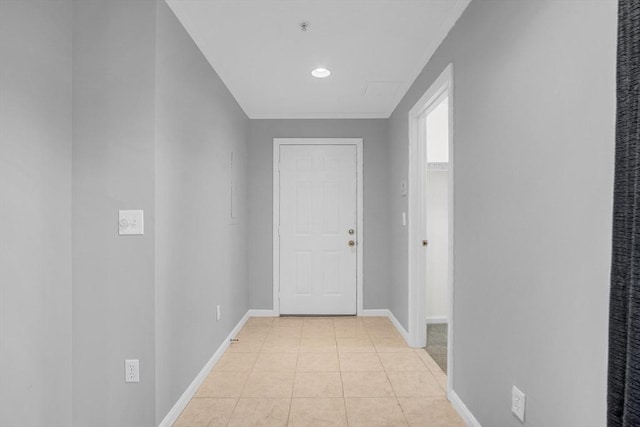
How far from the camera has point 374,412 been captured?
221cm

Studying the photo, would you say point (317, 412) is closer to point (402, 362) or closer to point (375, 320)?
point (402, 362)

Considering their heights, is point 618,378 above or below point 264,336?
above

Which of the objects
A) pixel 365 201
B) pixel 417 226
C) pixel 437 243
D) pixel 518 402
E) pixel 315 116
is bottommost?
pixel 518 402

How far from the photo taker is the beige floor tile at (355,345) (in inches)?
127

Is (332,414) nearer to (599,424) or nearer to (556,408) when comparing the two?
(556,408)

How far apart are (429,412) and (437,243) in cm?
205

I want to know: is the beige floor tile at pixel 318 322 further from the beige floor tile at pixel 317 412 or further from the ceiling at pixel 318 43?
the ceiling at pixel 318 43

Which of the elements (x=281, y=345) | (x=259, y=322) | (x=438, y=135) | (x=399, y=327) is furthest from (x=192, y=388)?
A: (x=438, y=135)

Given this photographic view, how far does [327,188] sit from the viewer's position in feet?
14.4

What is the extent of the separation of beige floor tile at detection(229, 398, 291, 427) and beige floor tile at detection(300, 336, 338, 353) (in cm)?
91

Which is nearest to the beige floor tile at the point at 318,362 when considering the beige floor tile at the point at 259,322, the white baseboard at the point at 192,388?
the white baseboard at the point at 192,388

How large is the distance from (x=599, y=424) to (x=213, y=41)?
9.33ft

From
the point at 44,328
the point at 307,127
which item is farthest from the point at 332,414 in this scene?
the point at 307,127

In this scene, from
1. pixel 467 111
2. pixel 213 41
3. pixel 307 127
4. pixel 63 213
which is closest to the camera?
pixel 63 213
